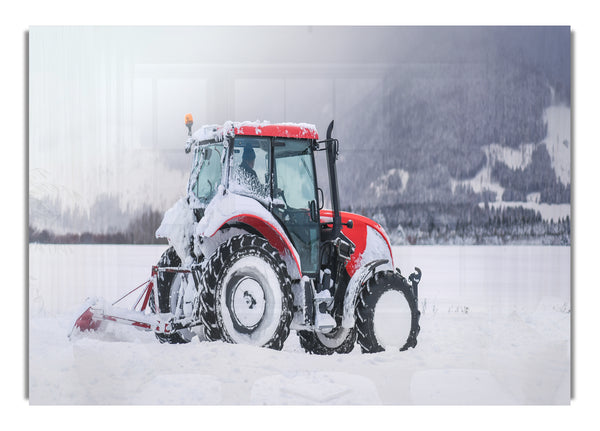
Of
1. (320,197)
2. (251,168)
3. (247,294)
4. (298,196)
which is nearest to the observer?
(247,294)

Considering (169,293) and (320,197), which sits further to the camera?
(320,197)

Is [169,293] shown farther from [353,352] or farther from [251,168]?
[353,352]

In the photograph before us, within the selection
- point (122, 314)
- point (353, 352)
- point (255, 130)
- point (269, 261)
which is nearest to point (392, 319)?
point (353, 352)

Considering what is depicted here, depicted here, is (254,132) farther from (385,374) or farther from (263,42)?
(385,374)

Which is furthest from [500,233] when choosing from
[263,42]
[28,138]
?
[28,138]

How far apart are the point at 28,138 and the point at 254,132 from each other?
5.50ft

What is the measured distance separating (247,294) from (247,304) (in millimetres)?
66

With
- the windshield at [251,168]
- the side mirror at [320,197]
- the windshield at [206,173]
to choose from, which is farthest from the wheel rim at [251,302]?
the side mirror at [320,197]

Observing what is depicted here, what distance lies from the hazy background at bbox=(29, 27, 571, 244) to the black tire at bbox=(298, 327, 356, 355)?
824 millimetres

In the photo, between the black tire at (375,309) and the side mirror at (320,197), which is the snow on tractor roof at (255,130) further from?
the black tire at (375,309)

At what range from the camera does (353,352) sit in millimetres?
4996

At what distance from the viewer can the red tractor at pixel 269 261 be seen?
14.5 feet

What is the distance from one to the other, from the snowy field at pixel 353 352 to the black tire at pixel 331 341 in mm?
62

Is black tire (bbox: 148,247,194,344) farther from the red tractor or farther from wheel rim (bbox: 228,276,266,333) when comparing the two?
wheel rim (bbox: 228,276,266,333)
